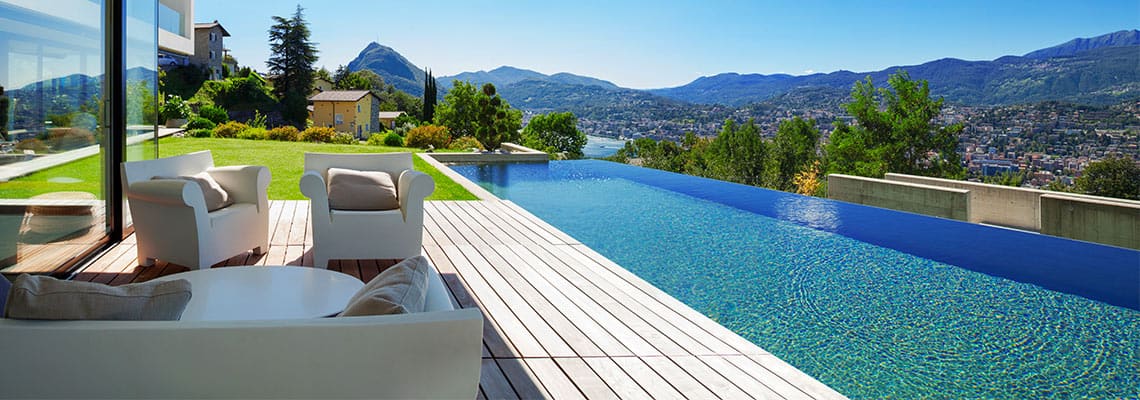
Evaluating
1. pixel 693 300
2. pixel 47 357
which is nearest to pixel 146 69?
pixel 693 300

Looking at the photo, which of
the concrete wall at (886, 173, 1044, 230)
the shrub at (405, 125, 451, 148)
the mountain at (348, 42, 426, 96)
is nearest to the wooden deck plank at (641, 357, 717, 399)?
the concrete wall at (886, 173, 1044, 230)

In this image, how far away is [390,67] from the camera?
174 ft

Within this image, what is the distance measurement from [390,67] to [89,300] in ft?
178

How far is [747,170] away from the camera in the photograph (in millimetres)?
18188

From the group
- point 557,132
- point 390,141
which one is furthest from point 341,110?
point 390,141

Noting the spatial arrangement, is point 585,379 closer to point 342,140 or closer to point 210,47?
point 342,140

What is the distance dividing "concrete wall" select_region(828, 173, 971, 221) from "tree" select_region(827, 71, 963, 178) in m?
8.13

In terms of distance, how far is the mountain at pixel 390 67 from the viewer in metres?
51.1

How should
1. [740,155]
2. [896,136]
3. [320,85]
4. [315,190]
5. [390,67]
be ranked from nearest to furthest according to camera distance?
[315,190] < [896,136] < [740,155] < [320,85] < [390,67]

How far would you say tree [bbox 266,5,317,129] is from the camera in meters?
35.0

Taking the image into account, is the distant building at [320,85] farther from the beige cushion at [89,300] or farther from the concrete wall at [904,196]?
the beige cushion at [89,300]

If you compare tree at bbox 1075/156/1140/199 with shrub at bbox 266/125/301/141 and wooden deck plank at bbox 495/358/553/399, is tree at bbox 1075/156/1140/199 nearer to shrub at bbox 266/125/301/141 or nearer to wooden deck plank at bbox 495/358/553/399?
wooden deck plank at bbox 495/358/553/399

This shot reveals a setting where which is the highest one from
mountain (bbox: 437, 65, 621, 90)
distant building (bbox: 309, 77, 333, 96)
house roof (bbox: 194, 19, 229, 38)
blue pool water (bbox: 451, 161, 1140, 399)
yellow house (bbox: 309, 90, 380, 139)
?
house roof (bbox: 194, 19, 229, 38)

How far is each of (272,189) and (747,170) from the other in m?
12.3
